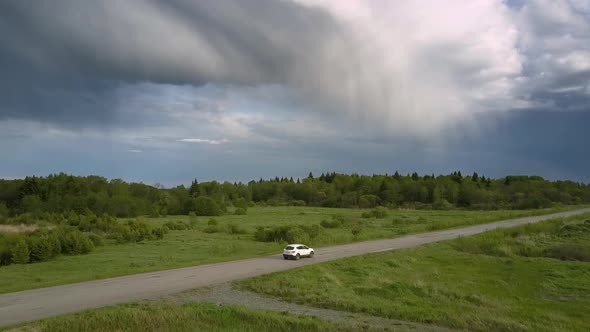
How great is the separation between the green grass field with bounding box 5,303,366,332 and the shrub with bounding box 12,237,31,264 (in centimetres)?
3005

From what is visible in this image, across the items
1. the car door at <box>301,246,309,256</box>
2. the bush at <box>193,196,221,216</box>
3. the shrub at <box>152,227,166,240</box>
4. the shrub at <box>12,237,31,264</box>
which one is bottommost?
the shrub at <box>12,237,31,264</box>

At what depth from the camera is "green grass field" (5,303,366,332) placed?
15.9 m

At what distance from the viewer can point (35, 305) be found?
2012 centimetres

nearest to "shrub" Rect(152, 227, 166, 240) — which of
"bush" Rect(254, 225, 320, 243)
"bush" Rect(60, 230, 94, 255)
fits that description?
"bush" Rect(60, 230, 94, 255)

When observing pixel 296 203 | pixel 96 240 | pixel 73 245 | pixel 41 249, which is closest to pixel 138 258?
pixel 73 245

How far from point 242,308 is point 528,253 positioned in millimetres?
33288

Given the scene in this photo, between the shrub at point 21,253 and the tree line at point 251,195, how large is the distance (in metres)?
58.5

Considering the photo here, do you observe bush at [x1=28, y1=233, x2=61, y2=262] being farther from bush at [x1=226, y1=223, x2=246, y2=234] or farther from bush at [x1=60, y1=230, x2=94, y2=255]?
bush at [x1=226, y1=223, x2=246, y2=234]

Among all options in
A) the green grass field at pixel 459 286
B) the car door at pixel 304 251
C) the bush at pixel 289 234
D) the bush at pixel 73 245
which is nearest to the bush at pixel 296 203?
the bush at pixel 289 234

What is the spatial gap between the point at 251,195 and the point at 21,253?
5659 inches

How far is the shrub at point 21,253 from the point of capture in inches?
1709

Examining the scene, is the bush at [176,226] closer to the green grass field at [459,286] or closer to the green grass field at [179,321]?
the green grass field at [459,286]

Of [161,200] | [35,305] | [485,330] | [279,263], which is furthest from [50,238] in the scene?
[161,200]

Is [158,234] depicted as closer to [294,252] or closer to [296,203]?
[294,252]
